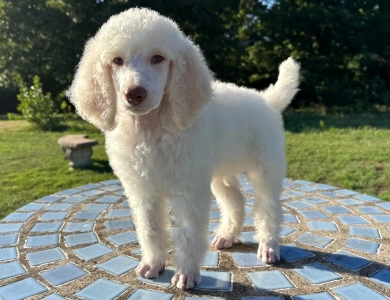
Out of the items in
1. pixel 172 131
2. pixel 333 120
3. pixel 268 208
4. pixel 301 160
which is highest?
pixel 172 131

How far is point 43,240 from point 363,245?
283 centimetres

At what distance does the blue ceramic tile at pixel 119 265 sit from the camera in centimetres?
300

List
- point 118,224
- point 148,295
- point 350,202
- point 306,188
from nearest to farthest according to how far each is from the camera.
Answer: point 148,295 → point 118,224 → point 350,202 → point 306,188

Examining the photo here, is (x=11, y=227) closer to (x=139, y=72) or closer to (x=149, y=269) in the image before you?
(x=149, y=269)

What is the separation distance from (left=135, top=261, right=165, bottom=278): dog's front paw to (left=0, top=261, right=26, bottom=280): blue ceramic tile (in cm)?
89

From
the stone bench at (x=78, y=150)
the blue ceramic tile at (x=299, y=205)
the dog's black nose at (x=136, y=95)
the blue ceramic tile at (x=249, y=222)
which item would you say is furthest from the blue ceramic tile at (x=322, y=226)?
the stone bench at (x=78, y=150)

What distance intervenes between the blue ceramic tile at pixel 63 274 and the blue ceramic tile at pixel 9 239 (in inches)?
28.2

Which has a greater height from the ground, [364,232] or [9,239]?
[364,232]

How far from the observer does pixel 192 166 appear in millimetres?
2568

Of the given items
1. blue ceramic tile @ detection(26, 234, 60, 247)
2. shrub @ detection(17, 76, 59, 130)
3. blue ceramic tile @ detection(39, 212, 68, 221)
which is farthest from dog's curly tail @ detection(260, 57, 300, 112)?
shrub @ detection(17, 76, 59, 130)

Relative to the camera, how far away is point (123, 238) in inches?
141

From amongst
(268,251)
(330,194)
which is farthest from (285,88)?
(330,194)

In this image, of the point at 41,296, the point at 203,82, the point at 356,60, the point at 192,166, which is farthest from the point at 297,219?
the point at 356,60

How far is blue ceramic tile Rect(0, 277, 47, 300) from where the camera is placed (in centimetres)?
266
